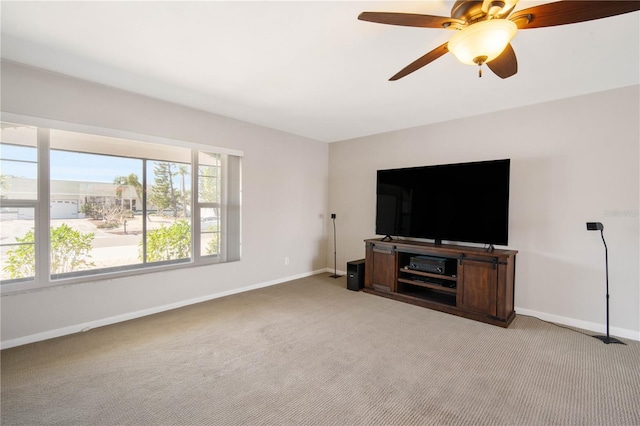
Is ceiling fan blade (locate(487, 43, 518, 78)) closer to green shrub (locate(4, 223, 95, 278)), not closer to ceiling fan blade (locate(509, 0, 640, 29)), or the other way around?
ceiling fan blade (locate(509, 0, 640, 29))

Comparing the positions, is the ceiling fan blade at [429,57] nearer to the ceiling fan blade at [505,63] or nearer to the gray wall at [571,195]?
the ceiling fan blade at [505,63]

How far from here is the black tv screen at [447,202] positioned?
129 inches

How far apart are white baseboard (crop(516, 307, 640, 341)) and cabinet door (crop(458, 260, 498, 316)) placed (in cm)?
64

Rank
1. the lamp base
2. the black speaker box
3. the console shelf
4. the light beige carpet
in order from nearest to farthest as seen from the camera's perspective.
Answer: the light beige carpet < the lamp base < the console shelf < the black speaker box

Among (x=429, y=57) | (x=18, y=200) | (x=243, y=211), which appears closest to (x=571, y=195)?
(x=429, y=57)

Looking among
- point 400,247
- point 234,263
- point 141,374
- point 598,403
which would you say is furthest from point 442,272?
point 141,374

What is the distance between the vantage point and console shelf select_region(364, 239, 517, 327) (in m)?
3.10

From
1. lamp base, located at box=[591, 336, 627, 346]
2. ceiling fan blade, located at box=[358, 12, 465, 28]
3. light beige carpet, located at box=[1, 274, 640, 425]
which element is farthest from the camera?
lamp base, located at box=[591, 336, 627, 346]

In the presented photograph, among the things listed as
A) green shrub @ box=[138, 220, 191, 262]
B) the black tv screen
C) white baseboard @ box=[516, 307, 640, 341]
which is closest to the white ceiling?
the black tv screen

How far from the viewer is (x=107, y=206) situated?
129 inches

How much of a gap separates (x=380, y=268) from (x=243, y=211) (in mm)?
2160

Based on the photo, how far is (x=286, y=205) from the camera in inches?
189

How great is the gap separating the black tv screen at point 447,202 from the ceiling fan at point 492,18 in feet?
6.51

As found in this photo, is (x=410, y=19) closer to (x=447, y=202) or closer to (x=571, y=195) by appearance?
(x=447, y=202)
